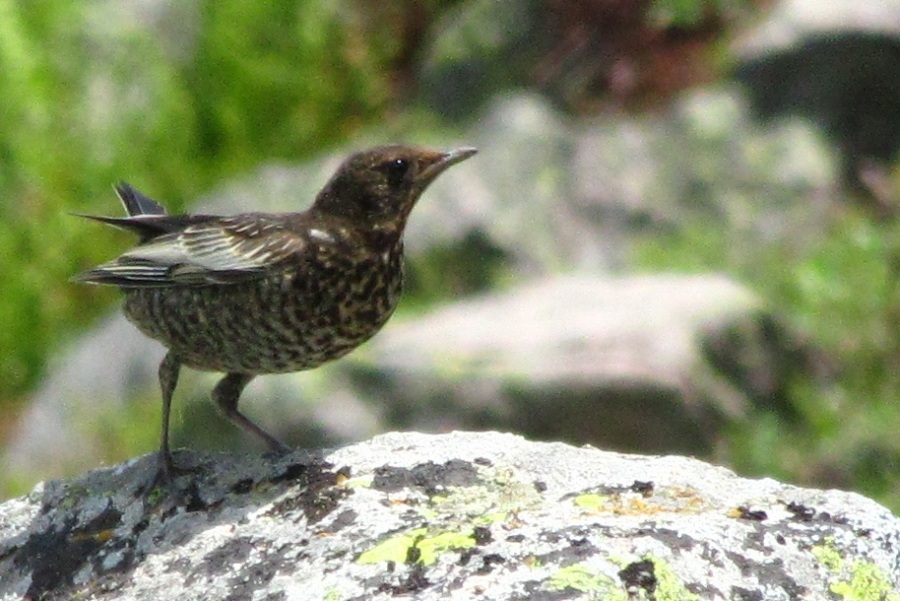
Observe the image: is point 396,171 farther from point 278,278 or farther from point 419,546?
point 419,546

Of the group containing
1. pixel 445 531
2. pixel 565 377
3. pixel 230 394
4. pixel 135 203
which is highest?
pixel 565 377

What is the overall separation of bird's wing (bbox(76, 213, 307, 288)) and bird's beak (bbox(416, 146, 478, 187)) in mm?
505

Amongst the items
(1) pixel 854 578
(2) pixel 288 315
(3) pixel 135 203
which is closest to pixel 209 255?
(2) pixel 288 315

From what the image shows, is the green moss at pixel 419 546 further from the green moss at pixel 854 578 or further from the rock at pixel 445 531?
the green moss at pixel 854 578

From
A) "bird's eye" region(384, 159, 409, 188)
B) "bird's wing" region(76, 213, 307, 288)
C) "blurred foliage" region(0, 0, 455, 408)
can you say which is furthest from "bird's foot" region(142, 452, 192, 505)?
"blurred foliage" region(0, 0, 455, 408)

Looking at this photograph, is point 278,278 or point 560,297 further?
point 560,297

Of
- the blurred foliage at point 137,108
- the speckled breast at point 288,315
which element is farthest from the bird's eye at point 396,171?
the blurred foliage at point 137,108

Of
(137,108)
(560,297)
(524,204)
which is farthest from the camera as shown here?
(137,108)

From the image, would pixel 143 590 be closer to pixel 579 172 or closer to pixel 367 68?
pixel 579 172

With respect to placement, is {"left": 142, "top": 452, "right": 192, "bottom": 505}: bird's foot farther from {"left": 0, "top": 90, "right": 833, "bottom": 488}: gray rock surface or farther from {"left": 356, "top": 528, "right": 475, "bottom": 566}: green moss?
{"left": 0, "top": 90, "right": 833, "bottom": 488}: gray rock surface

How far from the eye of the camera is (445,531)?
3754 mm

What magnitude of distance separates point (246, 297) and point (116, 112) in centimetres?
773

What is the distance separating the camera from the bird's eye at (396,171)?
5.28 m

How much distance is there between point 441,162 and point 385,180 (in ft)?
0.66
